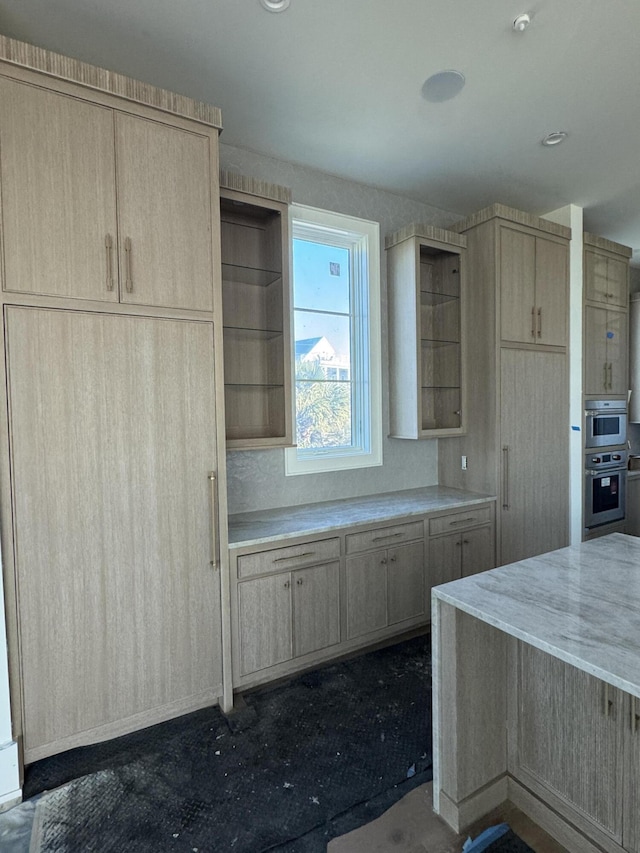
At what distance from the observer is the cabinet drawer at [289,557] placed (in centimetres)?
232

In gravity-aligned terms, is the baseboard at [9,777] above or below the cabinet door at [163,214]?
below

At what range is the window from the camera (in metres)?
3.05

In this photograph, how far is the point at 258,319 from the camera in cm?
277

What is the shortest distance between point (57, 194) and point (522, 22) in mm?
2009

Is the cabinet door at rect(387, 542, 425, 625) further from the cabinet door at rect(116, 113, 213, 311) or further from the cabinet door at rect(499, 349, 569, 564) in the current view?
the cabinet door at rect(116, 113, 213, 311)

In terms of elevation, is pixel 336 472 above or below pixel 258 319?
below

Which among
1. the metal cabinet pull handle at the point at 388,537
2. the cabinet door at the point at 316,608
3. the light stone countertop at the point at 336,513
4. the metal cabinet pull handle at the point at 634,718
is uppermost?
the light stone countertop at the point at 336,513

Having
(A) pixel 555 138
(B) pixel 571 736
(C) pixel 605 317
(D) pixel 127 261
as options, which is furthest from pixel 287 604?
(C) pixel 605 317

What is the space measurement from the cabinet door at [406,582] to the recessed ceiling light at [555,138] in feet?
8.47

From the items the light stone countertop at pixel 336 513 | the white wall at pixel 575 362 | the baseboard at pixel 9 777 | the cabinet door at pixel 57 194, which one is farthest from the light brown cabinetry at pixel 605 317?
the baseboard at pixel 9 777

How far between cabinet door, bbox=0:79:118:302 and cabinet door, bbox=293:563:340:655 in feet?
5.64

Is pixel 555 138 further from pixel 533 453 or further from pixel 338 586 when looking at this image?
pixel 338 586

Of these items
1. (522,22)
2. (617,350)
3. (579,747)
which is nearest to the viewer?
(579,747)

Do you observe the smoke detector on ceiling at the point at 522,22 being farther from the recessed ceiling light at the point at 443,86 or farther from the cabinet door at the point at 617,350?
the cabinet door at the point at 617,350
